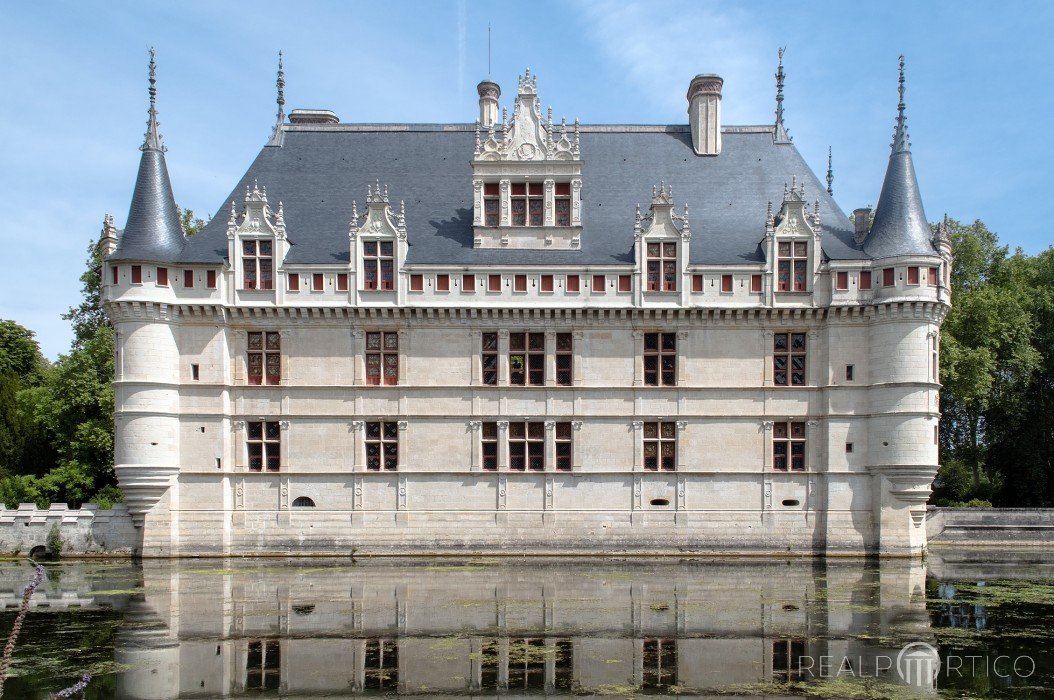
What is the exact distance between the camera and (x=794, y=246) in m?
27.7

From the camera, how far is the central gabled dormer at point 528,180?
28.3 m

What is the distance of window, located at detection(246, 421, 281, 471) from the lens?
27469mm

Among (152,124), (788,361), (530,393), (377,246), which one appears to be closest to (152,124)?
(152,124)

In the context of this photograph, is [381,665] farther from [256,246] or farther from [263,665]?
[256,246]

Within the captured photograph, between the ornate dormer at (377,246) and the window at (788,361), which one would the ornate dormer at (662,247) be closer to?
the window at (788,361)

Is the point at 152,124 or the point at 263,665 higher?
the point at 152,124

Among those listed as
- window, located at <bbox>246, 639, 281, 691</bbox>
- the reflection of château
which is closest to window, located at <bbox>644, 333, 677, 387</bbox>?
the reflection of château

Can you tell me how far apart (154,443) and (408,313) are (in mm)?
9104

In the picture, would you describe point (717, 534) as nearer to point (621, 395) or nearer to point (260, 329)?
point (621, 395)

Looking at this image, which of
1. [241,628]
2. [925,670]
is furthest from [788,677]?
[241,628]

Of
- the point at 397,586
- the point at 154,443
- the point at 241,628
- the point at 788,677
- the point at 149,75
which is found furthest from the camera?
the point at 149,75

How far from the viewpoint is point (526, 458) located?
27453 millimetres

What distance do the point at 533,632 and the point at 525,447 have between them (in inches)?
474

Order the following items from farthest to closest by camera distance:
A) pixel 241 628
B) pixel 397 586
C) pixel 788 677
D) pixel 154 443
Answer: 1. pixel 154 443
2. pixel 397 586
3. pixel 241 628
4. pixel 788 677
